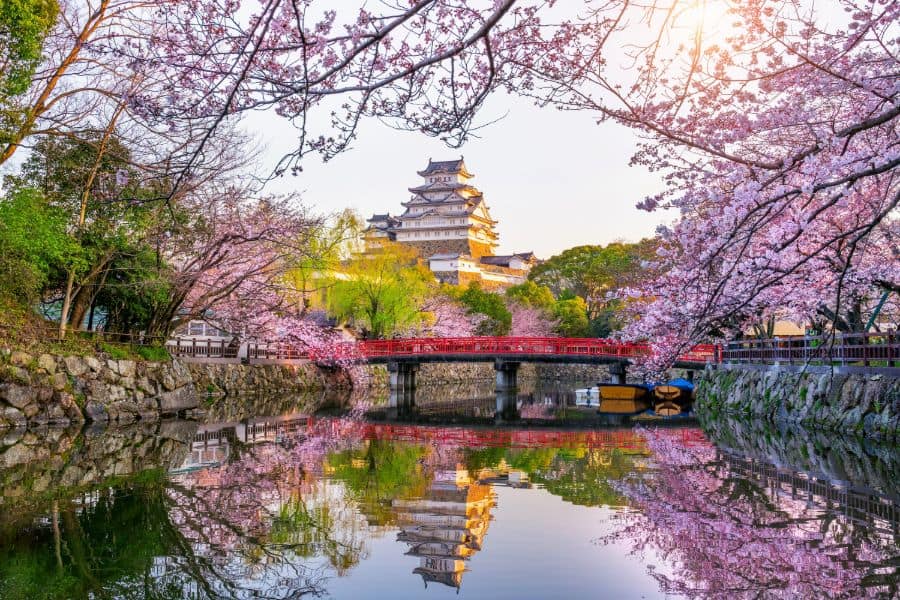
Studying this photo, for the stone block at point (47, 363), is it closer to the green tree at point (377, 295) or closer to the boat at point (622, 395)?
the boat at point (622, 395)

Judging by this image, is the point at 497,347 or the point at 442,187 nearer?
the point at 497,347

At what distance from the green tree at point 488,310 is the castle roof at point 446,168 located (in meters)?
23.6

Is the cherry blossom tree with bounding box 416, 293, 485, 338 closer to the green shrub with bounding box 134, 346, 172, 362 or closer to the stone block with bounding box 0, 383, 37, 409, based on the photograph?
the green shrub with bounding box 134, 346, 172, 362

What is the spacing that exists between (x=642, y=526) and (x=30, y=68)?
11586mm

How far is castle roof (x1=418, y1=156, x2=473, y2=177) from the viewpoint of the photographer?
226 feet

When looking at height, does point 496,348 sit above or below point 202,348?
above

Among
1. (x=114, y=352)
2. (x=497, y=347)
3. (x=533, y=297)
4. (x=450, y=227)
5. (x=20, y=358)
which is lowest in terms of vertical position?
(x=20, y=358)

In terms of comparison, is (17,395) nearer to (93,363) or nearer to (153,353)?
(93,363)

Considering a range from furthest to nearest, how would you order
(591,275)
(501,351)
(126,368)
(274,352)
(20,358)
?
1. (591,275)
2. (501,351)
3. (274,352)
4. (126,368)
5. (20,358)

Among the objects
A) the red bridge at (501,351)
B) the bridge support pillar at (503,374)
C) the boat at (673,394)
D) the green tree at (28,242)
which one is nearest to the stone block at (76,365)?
the green tree at (28,242)

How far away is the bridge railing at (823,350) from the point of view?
45.1 feet

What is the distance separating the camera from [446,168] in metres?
69.3

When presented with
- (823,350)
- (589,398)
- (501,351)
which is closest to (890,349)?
(823,350)

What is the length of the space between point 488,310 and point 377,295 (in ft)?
37.4
